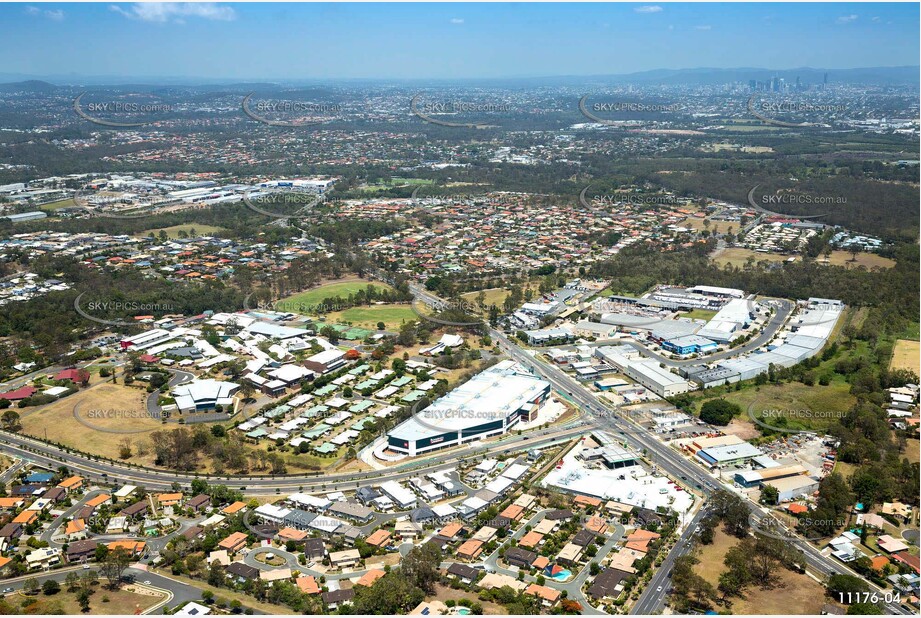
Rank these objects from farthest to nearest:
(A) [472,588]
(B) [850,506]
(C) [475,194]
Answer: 1. (C) [475,194]
2. (B) [850,506]
3. (A) [472,588]

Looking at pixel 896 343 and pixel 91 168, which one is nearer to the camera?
pixel 896 343

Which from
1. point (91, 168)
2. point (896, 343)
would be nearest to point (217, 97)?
point (91, 168)

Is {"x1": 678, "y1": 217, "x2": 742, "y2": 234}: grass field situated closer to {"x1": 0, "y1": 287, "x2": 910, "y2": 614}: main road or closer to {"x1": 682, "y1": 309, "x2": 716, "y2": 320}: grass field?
{"x1": 682, "y1": 309, "x2": 716, "y2": 320}: grass field

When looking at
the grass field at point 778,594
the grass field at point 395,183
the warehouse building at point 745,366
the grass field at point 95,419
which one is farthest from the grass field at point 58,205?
the grass field at point 778,594

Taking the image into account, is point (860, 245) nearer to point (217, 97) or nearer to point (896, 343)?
point (896, 343)

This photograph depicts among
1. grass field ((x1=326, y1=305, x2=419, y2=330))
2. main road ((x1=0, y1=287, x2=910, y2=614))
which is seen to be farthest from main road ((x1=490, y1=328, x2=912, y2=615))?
grass field ((x1=326, y1=305, x2=419, y2=330))

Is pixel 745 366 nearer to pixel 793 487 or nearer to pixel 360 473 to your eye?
pixel 793 487
